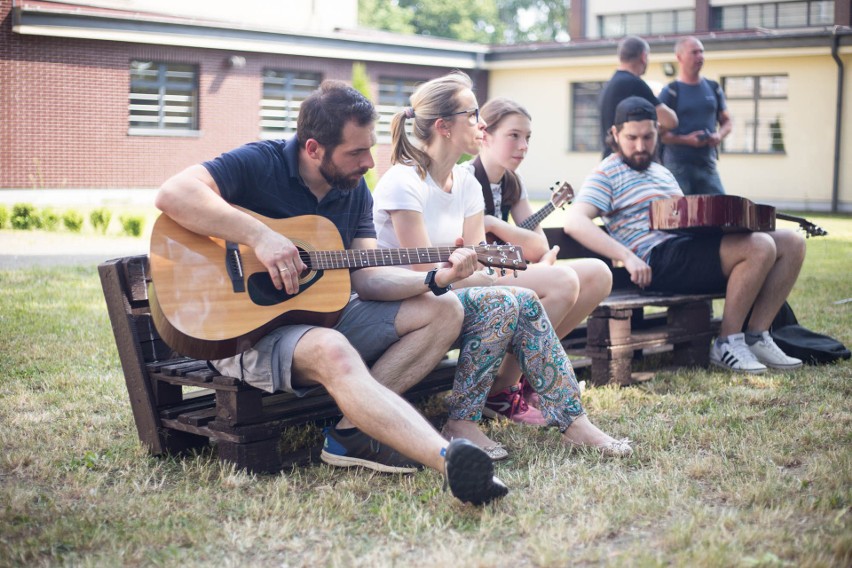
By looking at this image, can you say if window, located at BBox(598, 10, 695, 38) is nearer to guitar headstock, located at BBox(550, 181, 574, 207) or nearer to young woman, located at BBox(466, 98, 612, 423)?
guitar headstock, located at BBox(550, 181, 574, 207)

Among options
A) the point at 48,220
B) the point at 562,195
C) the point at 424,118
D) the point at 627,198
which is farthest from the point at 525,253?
the point at 48,220

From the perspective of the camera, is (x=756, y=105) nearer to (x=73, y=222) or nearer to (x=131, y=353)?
(x=73, y=222)

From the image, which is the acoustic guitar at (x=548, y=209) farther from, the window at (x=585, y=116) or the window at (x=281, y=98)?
the window at (x=585, y=116)

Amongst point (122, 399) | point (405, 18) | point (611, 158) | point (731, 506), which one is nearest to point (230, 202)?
point (122, 399)

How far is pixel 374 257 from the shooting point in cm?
362

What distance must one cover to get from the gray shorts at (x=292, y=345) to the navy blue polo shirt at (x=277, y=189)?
0.94 ft

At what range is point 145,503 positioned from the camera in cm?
313

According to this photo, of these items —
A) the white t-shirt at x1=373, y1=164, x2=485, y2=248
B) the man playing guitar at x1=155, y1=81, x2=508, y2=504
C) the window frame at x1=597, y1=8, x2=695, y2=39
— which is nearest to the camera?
the man playing guitar at x1=155, y1=81, x2=508, y2=504

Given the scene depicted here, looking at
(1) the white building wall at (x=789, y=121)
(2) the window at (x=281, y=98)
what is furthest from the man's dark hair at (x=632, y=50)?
(2) the window at (x=281, y=98)

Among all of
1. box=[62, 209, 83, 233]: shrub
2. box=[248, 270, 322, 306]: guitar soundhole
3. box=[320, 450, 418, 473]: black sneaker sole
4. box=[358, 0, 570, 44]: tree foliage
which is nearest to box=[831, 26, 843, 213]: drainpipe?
box=[62, 209, 83, 233]: shrub

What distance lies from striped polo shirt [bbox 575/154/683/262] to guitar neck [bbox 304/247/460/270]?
1.94 m

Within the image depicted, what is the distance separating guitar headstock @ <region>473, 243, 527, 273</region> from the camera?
3.82 meters

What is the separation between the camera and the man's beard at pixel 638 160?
549 cm

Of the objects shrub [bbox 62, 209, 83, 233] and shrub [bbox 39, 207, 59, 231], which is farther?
shrub [bbox 39, 207, 59, 231]
